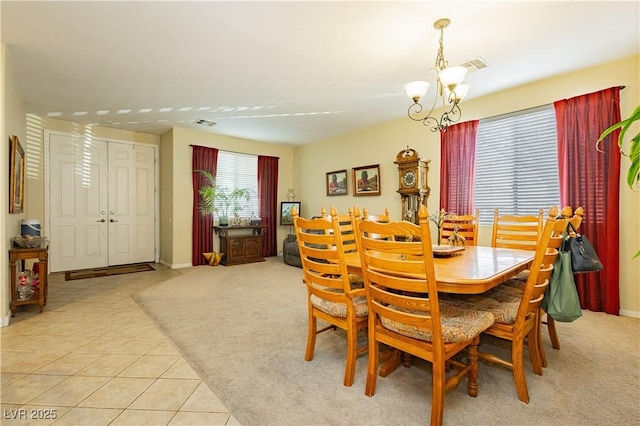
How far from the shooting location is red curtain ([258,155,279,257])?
6.83 metres

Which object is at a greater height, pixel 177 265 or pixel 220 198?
pixel 220 198

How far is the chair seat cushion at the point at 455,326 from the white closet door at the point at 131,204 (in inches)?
227

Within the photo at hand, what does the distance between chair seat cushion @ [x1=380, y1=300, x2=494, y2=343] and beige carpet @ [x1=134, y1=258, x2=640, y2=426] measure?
1.44ft

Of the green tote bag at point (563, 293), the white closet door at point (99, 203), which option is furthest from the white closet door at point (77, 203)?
the green tote bag at point (563, 293)

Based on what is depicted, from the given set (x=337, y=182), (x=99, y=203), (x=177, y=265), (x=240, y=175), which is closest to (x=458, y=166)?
(x=337, y=182)

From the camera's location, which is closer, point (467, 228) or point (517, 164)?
point (467, 228)

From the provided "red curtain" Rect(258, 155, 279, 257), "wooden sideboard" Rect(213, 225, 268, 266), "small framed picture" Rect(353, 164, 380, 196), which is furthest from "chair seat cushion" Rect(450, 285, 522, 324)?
"red curtain" Rect(258, 155, 279, 257)

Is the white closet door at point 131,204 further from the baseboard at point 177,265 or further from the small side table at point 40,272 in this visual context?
the small side table at point 40,272

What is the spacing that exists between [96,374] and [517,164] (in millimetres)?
4647

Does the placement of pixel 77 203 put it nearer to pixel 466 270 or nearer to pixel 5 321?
pixel 5 321

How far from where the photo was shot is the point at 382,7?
7.60ft

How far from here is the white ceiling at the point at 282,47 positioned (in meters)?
2.37

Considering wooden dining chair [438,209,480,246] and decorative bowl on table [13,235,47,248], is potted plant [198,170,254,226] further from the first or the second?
wooden dining chair [438,209,480,246]

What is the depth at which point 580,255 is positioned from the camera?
1865 mm
